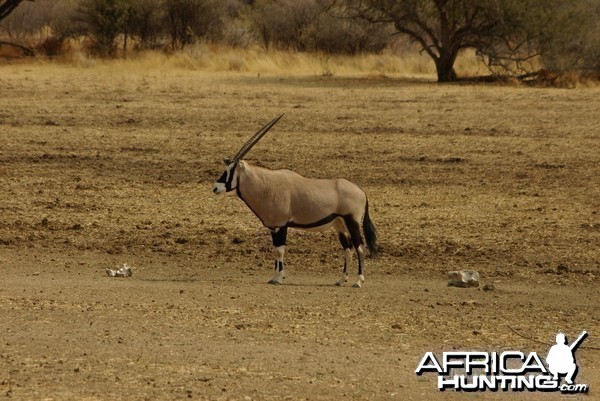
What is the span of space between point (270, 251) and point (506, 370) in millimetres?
4983

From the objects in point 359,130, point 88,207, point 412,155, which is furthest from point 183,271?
point 359,130

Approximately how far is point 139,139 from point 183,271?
871cm

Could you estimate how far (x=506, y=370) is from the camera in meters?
7.97

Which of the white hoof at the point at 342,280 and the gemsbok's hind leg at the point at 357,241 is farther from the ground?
the gemsbok's hind leg at the point at 357,241

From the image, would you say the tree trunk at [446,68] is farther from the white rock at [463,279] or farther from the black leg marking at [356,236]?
the black leg marking at [356,236]

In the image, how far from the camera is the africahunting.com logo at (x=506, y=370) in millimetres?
7613

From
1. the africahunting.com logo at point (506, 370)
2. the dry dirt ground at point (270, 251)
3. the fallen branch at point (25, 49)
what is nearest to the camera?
the africahunting.com logo at point (506, 370)

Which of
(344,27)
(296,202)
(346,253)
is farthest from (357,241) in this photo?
(344,27)

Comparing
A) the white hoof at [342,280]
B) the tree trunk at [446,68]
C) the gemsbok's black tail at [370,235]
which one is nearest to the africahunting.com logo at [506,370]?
the white hoof at [342,280]

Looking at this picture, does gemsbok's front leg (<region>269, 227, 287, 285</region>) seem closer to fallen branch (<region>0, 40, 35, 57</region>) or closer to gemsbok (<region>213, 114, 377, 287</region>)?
gemsbok (<region>213, 114, 377, 287</region>)

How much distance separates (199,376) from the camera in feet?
25.1

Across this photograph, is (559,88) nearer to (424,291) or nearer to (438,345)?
(424,291)

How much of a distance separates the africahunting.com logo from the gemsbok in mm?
2708

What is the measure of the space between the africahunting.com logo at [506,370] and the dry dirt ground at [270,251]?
12 cm
